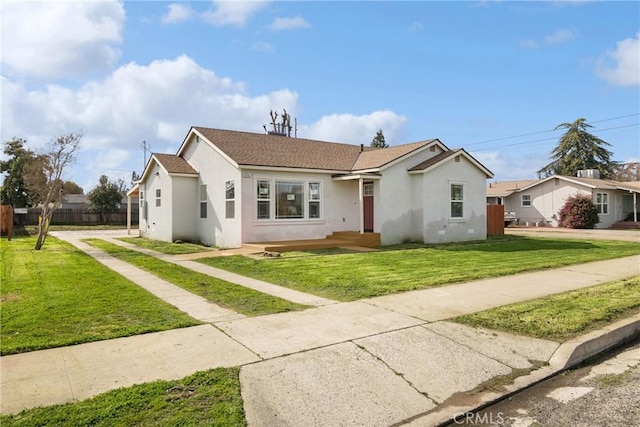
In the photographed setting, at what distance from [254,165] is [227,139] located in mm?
→ 3392

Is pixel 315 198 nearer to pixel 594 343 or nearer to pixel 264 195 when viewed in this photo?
pixel 264 195

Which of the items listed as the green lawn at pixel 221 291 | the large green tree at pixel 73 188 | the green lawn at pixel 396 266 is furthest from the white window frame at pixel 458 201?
the large green tree at pixel 73 188

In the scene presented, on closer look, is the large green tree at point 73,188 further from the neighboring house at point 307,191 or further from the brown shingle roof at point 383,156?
the brown shingle roof at point 383,156

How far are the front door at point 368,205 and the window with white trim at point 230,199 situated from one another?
5623 mm

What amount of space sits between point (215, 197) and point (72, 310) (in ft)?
36.7

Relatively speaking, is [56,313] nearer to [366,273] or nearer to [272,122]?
[366,273]

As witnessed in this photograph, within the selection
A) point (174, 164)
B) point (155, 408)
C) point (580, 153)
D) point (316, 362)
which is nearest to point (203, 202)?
point (174, 164)

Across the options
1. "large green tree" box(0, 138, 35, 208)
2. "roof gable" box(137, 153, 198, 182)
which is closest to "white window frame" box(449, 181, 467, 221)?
"roof gable" box(137, 153, 198, 182)

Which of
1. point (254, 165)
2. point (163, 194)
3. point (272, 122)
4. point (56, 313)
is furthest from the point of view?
point (272, 122)

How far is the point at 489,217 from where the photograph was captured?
22922 millimetres

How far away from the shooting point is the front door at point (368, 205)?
18484 millimetres

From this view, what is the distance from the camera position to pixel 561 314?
256 inches

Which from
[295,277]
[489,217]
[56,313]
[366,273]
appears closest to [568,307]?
Answer: [366,273]

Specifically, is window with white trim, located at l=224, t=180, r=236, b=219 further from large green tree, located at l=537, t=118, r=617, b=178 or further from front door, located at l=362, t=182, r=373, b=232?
large green tree, located at l=537, t=118, r=617, b=178
